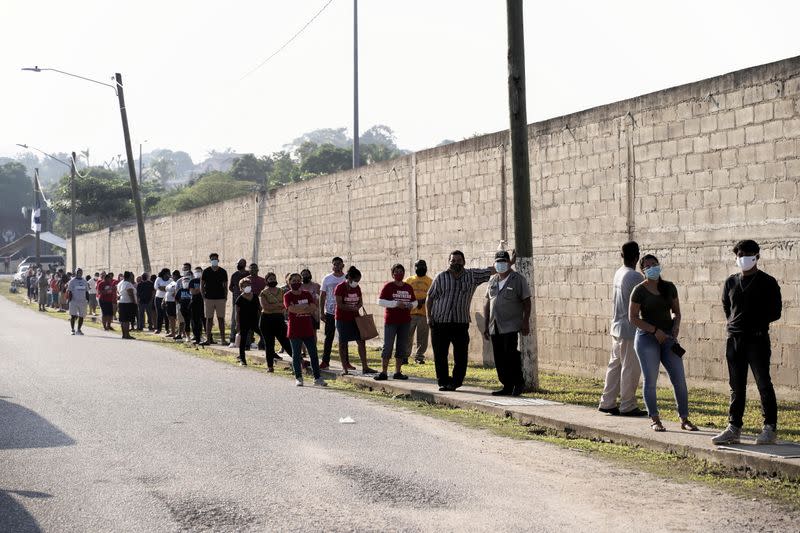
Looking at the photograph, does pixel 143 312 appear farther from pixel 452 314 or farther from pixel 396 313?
pixel 452 314

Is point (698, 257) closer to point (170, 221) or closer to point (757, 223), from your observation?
point (757, 223)


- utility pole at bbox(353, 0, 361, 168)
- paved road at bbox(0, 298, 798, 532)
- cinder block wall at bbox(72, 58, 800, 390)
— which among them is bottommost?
paved road at bbox(0, 298, 798, 532)

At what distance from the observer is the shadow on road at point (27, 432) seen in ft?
35.6

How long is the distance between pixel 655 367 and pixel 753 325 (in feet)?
5.60

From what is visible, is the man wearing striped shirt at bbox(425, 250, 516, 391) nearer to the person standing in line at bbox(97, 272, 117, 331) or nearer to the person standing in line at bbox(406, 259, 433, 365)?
the person standing in line at bbox(406, 259, 433, 365)

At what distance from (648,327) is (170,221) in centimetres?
3626

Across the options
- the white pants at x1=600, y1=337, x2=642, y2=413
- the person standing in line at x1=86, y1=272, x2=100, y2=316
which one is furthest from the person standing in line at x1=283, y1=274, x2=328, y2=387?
the person standing in line at x1=86, y1=272, x2=100, y2=316

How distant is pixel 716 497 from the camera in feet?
27.4

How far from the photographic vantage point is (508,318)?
14688mm

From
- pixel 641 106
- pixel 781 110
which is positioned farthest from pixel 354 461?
pixel 641 106

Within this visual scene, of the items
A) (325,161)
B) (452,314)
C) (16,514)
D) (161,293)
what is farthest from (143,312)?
(325,161)

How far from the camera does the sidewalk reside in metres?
9.41

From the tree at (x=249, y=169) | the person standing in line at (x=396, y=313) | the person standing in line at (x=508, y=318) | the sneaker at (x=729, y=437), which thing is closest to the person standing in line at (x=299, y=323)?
the person standing in line at (x=396, y=313)

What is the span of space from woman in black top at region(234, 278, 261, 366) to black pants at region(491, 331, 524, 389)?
7.53m
